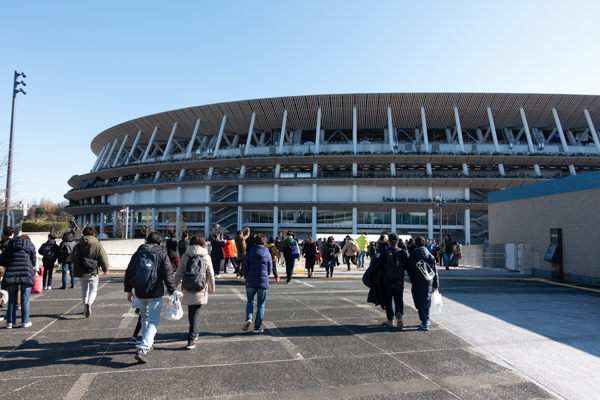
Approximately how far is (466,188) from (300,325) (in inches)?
1668

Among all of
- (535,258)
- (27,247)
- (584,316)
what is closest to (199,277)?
(27,247)

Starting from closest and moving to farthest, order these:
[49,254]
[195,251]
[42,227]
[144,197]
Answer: [195,251], [49,254], [42,227], [144,197]

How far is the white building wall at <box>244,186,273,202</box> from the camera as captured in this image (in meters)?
48.1

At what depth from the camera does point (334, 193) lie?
4644cm

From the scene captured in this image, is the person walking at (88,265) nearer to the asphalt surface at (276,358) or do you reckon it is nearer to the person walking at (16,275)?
the asphalt surface at (276,358)

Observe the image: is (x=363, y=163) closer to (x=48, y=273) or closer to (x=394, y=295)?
(x=48, y=273)

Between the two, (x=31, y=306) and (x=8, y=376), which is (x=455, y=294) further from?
(x=31, y=306)

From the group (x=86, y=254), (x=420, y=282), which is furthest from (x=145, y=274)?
(x=420, y=282)

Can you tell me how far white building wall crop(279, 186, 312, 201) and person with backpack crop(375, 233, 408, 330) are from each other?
39.2 m

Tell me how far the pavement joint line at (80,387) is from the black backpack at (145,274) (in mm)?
1194

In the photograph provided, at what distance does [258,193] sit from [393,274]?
41.9 meters

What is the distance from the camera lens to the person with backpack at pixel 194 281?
5785 millimetres

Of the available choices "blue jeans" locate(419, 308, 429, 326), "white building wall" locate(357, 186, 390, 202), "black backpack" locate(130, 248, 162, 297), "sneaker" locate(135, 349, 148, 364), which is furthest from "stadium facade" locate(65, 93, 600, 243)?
"sneaker" locate(135, 349, 148, 364)

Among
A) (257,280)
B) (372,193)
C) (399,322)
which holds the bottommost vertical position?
(399,322)
